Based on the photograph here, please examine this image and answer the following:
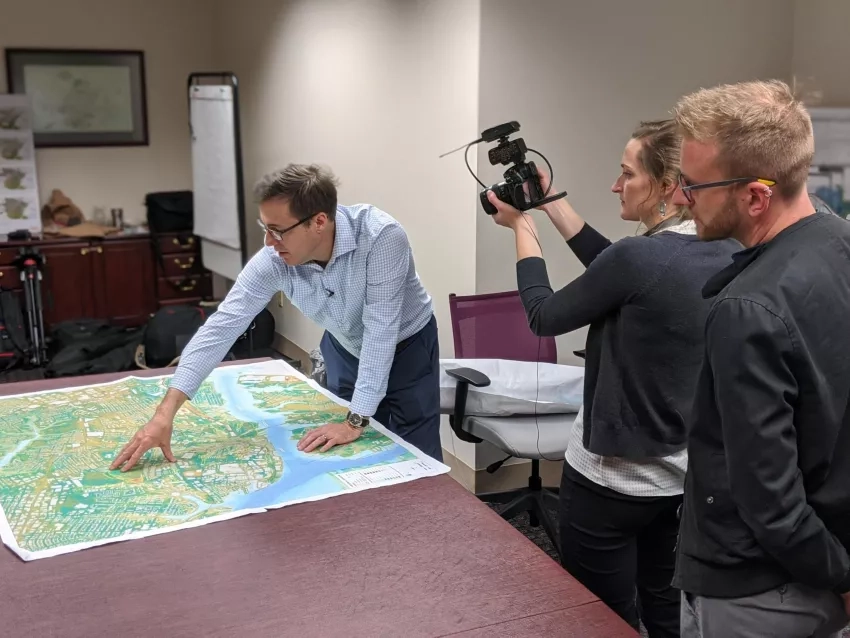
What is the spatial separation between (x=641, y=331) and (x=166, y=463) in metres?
1.04

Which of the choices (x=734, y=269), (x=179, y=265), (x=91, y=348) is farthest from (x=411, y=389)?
(x=179, y=265)

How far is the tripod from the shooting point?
17.7 ft

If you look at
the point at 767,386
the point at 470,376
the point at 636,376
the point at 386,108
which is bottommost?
the point at 470,376

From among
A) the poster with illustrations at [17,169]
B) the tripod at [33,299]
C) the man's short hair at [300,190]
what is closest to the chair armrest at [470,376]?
the man's short hair at [300,190]

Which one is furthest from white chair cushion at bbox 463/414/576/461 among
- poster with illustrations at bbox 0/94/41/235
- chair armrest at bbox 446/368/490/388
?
poster with illustrations at bbox 0/94/41/235

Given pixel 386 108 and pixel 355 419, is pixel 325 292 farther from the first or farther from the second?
pixel 386 108

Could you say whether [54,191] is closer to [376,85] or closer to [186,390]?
[376,85]

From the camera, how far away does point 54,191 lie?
5.93 metres

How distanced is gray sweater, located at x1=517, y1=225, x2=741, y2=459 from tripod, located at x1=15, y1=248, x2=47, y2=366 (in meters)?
4.64

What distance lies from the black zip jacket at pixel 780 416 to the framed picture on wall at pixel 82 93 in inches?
229

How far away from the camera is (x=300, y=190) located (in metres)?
1.95

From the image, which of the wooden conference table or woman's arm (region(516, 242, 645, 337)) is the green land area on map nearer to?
the wooden conference table

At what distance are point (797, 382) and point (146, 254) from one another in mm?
5470

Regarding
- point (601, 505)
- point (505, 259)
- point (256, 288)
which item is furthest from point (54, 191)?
point (601, 505)
